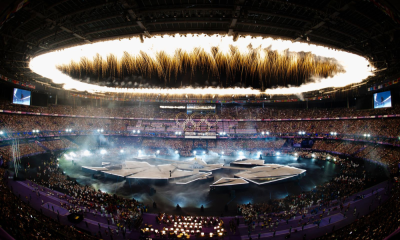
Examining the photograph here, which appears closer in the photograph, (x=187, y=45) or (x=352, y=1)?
(x=352, y=1)

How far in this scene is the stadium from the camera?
10.6 metres

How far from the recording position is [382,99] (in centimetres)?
3378

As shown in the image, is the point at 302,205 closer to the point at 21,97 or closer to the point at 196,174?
the point at 196,174

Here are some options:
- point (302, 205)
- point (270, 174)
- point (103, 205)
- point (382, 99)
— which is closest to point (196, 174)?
point (270, 174)

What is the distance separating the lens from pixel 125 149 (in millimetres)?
46062

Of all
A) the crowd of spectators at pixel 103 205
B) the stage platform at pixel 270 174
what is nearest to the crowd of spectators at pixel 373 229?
the stage platform at pixel 270 174

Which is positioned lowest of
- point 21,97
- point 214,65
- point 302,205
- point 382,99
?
point 302,205

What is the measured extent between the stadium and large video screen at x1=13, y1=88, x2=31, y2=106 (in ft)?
1.08

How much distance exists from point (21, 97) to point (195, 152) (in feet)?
119

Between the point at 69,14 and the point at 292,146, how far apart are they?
4895cm

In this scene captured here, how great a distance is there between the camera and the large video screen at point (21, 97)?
35531 millimetres

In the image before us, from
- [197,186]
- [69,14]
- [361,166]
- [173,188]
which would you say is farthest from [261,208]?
[361,166]

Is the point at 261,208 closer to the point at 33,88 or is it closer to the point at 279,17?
the point at 279,17

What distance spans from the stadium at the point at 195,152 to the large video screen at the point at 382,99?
0.41 m
